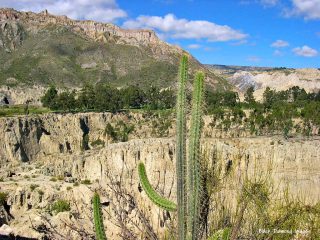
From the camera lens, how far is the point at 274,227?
7.98 metres

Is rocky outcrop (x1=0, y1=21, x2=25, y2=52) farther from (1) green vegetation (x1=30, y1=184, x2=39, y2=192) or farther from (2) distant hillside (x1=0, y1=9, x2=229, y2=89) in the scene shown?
(1) green vegetation (x1=30, y1=184, x2=39, y2=192)

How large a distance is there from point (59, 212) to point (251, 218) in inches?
926

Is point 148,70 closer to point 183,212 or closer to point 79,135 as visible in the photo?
point 79,135

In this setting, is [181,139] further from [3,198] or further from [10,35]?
[10,35]

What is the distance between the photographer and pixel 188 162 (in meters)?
5.89

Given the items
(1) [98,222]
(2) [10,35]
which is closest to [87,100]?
(1) [98,222]

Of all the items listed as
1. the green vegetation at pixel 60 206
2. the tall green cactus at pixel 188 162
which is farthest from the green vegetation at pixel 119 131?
the tall green cactus at pixel 188 162

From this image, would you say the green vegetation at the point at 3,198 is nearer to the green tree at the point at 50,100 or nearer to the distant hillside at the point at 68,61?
the green tree at the point at 50,100

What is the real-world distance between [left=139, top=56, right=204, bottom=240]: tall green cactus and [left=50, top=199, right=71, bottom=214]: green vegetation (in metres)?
25.6

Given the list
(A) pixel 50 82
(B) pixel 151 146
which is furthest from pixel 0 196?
(A) pixel 50 82

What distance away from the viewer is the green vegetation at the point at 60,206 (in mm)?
30688

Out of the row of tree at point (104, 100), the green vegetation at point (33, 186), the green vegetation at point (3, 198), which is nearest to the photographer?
the green vegetation at point (3, 198)

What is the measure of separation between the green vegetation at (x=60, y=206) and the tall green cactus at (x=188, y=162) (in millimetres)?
25641

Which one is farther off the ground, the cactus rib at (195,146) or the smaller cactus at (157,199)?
the cactus rib at (195,146)
